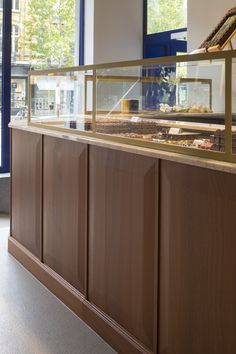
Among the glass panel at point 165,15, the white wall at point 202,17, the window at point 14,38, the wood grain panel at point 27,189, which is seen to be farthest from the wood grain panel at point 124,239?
the glass panel at point 165,15

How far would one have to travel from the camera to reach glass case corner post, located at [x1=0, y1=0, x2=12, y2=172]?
6266 mm

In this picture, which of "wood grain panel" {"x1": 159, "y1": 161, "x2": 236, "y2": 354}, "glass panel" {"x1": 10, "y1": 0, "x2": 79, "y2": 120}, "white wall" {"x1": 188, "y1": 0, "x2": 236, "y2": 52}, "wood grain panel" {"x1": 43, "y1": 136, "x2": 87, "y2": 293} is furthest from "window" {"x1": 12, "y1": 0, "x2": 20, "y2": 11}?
"wood grain panel" {"x1": 159, "y1": 161, "x2": 236, "y2": 354}

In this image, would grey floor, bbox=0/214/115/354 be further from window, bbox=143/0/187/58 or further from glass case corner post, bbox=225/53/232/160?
window, bbox=143/0/187/58

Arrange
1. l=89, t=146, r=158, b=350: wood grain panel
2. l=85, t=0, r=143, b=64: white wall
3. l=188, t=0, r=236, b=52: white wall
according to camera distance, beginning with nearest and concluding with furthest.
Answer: l=89, t=146, r=158, b=350: wood grain panel → l=188, t=0, r=236, b=52: white wall → l=85, t=0, r=143, b=64: white wall

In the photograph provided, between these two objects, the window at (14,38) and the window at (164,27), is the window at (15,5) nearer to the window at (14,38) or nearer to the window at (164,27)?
→ the window at (14,38)

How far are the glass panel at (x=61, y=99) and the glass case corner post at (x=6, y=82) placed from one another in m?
2.54

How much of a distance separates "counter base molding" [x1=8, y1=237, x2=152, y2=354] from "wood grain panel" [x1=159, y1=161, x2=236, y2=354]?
281mm

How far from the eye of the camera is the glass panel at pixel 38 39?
643 centimetres

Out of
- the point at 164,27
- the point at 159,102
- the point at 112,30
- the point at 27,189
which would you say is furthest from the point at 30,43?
the point at 159,102

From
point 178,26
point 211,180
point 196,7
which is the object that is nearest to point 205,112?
point 211,180

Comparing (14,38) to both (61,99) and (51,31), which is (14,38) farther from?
(61,99)

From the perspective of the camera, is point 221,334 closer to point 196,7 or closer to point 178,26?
point 196,7

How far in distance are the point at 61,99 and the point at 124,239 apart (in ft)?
5.42

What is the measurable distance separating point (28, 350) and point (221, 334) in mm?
1088
